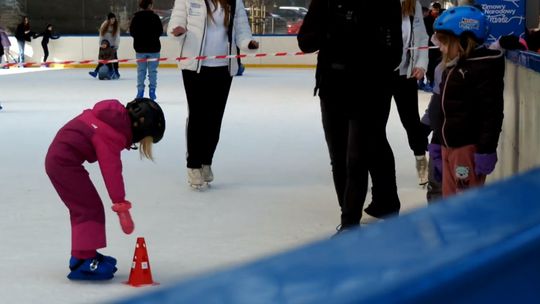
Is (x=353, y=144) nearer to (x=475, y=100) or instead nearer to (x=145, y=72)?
(x=475, y=100)

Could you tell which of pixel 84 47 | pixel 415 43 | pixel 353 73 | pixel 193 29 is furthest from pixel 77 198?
pixel 84 47

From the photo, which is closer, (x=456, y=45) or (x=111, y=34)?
(x=456, y=45)

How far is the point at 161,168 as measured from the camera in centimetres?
836

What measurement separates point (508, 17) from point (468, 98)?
34.7 feet

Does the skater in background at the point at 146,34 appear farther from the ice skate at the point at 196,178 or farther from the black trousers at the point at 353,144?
the black trousers at the point at 353,144

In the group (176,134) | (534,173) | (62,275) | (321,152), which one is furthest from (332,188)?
(534,173)

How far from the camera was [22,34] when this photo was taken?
28250 millimetres

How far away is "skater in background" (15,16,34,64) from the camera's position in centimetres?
2825

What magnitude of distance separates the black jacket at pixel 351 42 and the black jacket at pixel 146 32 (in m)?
11.6

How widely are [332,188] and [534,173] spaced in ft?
21.5

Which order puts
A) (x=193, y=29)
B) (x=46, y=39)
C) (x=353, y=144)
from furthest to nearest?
(x=46, y=39) → (x=193, y=29) → (x=353, y=144)

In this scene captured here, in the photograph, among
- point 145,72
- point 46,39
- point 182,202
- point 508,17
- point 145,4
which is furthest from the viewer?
point 46,39

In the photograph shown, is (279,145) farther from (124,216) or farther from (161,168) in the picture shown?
(124,216)

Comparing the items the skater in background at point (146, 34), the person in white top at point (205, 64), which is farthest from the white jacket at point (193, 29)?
the skater in background at point (146, 34)
